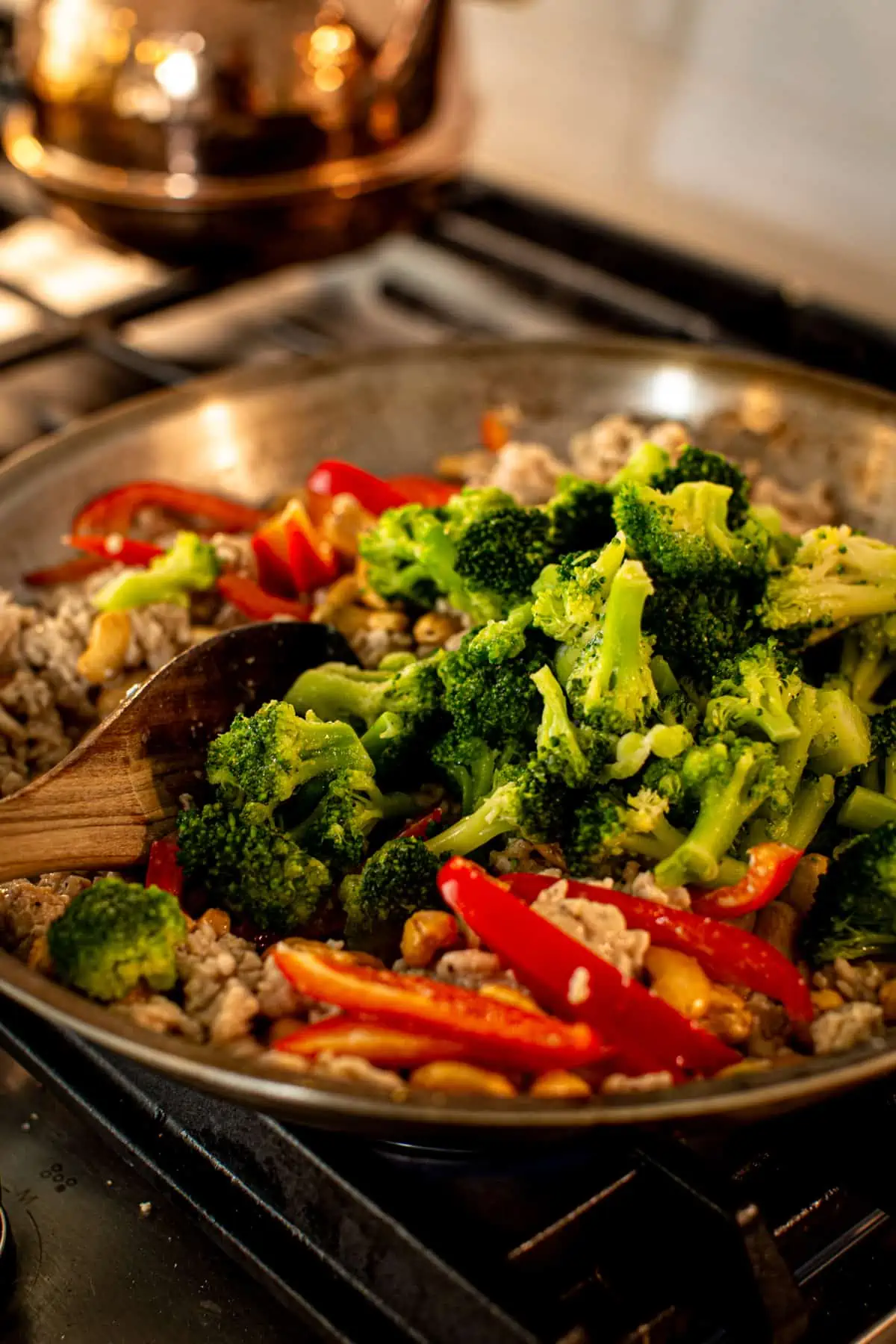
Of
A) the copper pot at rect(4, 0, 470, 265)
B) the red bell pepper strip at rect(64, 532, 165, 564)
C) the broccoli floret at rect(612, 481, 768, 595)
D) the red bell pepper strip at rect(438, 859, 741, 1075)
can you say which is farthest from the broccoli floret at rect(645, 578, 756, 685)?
the copper pot at rect(4, 0, 470, 265)

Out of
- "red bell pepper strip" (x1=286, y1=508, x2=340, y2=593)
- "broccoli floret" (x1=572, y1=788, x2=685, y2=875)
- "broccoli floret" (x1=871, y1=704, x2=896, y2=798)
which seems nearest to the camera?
"broccoli floret" (x1=572, y1=788, x2=685, y2=875)

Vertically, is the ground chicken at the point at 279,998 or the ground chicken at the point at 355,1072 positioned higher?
the ground chicken at the point at 355,1072

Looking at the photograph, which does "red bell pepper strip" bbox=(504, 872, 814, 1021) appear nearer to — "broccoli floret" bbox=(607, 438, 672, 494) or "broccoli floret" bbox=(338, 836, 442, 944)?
"broccoli floret" bbox=(338, 836, 442, 944)

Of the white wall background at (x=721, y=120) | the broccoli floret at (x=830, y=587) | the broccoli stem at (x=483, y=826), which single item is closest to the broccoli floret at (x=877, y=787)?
the broccoli floret at (x=830, y=587)

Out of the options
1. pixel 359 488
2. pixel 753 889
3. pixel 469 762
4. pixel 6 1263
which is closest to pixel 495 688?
pixel 469 762

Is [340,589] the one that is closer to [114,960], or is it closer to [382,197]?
[114,960]

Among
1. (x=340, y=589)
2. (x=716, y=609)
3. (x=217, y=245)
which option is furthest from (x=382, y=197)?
(x=716, y=609)

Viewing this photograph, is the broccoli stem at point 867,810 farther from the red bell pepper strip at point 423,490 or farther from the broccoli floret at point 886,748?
the red bell pepper strip at point 423,490

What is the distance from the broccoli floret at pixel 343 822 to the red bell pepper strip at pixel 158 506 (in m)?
0.57

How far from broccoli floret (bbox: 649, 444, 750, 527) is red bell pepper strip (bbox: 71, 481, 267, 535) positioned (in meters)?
0.57

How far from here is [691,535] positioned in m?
1.19

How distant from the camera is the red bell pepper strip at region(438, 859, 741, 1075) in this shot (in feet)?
3.12

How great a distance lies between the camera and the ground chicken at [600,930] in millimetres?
986

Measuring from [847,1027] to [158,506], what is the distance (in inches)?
42.0
